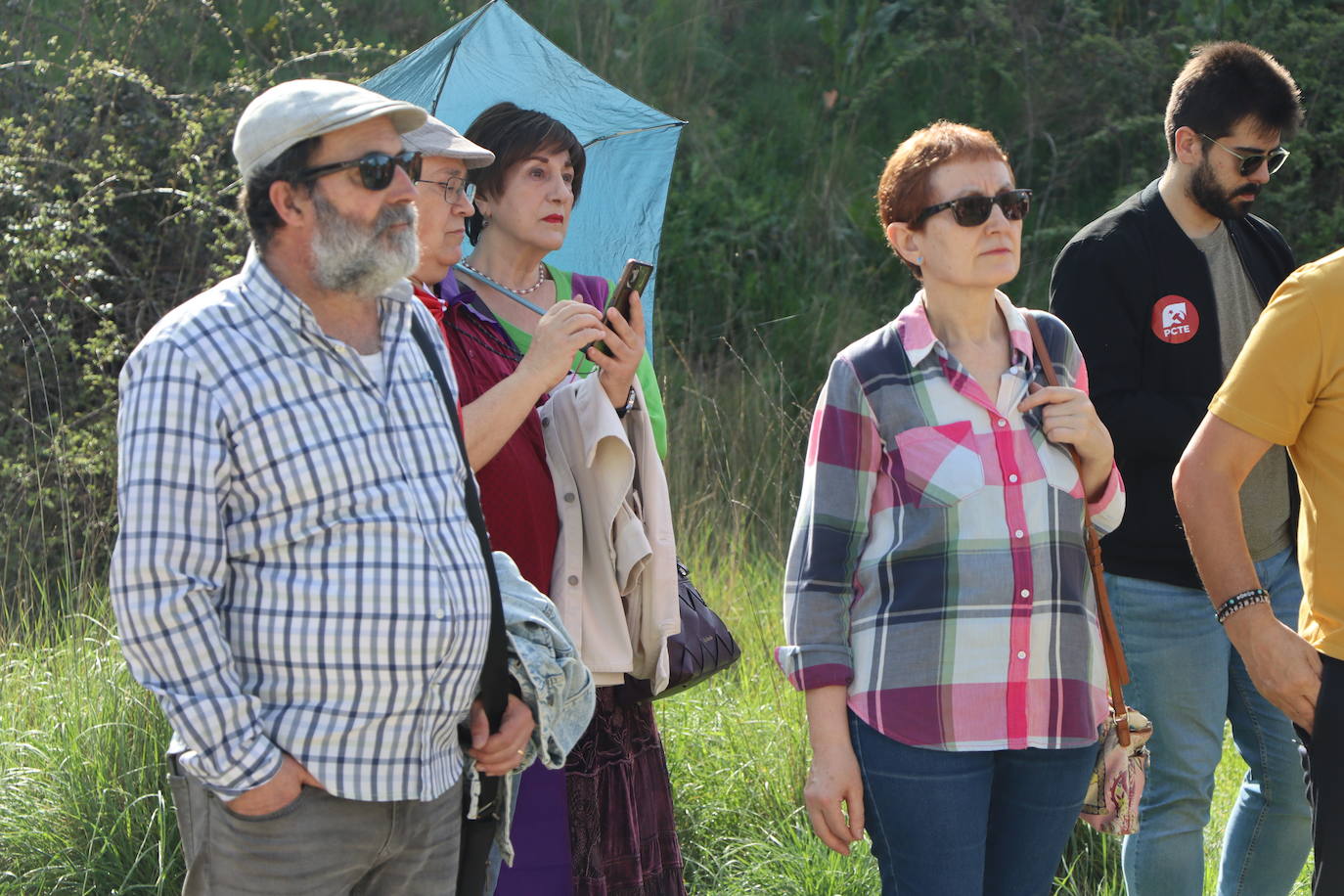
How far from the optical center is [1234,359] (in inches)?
146

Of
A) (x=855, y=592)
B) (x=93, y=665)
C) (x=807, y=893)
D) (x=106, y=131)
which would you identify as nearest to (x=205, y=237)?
(x=106, y=131)

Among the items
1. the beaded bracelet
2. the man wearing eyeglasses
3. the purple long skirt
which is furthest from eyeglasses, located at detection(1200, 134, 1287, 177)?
the purple long skirt

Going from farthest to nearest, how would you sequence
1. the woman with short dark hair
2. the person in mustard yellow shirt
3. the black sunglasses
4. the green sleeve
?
the green sleeve
the woman with short dark hair
the person in mustard yellow shirt
the black sunglasses

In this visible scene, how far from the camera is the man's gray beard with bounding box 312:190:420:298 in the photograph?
2479mm

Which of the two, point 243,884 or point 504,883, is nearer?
point 243,884

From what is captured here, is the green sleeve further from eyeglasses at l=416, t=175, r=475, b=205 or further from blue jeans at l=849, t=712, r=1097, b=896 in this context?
blue jeans at l=849, t=712, r=1097, b=896

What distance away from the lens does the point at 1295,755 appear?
3574 millimetres

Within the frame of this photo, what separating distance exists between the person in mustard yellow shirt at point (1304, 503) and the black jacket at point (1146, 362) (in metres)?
0.74

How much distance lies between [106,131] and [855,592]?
5468 mm

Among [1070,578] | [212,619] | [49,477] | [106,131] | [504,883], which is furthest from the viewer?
[106,131]

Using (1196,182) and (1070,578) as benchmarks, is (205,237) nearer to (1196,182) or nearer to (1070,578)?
(1196,182)

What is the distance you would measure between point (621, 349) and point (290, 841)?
1.29m

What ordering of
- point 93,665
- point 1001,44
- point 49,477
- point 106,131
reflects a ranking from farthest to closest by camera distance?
point 1001,44, point 106,131, point 49,477, point 93,665

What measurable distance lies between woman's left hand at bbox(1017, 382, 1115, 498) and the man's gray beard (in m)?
1.26
